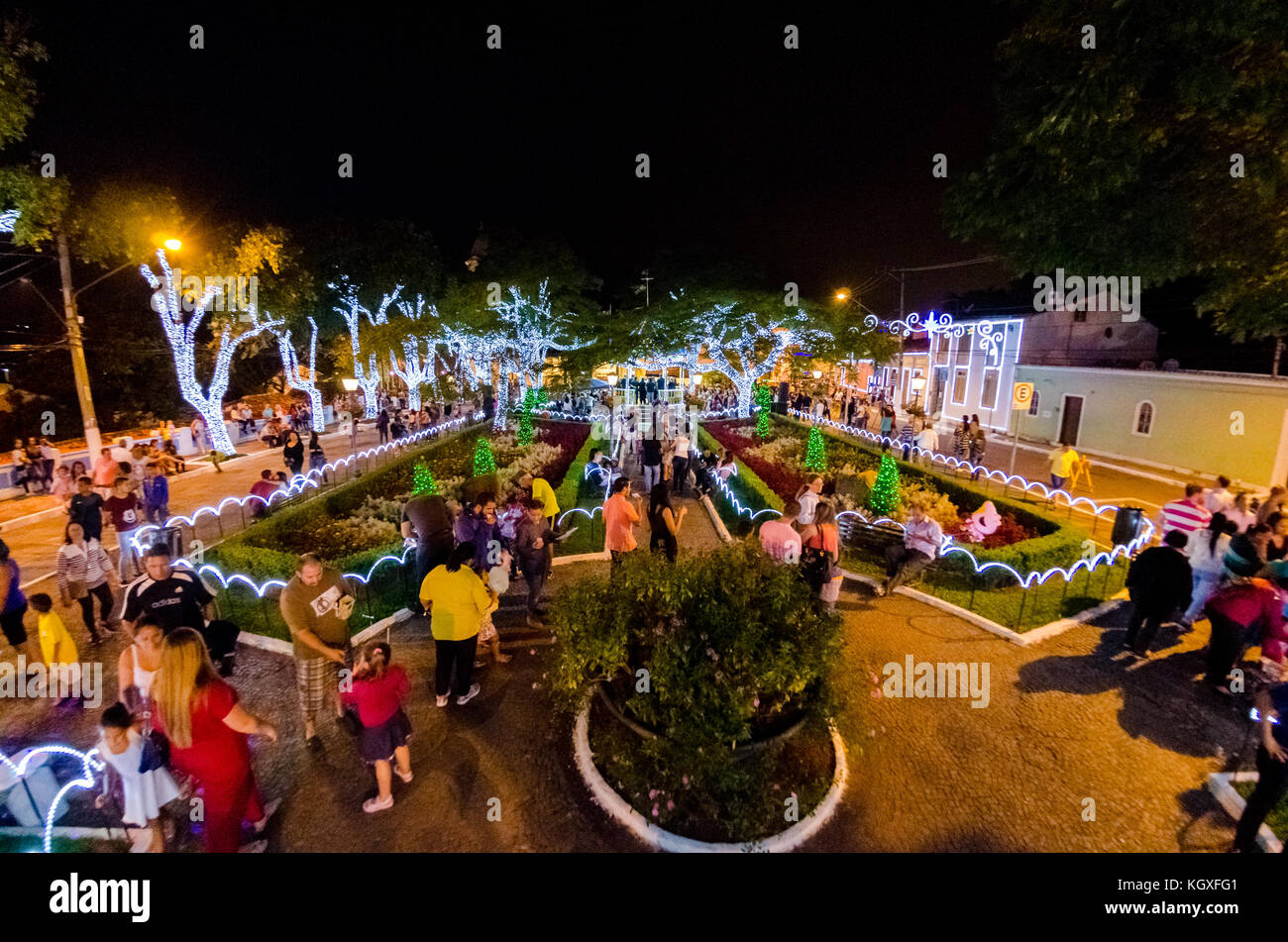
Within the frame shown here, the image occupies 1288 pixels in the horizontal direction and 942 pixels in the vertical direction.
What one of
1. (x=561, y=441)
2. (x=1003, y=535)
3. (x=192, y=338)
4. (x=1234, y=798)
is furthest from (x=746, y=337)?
(x=1234, y=798)

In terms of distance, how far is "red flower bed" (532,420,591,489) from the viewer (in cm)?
1550

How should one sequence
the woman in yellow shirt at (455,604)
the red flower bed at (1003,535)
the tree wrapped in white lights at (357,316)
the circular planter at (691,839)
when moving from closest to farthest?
the circular planter at (691,839), the woman in yellow shirt at (455,604), the red flower bed at (1003,535), the tree wrapped in white lights at (357,316)

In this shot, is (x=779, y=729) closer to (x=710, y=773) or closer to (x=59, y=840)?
(x=710, y=773)

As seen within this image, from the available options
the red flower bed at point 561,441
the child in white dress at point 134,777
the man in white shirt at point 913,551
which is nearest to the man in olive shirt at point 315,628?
the child in white dress at point 134,777

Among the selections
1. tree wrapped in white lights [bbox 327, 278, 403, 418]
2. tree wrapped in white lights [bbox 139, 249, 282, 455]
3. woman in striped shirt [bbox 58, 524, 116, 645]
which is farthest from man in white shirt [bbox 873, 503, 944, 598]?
tree wrapped in white lights [bbox 327, 278, 403, 418]

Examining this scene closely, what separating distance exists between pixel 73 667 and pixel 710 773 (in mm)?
6261

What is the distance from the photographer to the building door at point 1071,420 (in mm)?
23969

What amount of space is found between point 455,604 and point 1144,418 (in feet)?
83.2

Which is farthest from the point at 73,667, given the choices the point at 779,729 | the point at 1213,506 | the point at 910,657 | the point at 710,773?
the point at 1213,506

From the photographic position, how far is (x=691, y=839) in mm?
4070

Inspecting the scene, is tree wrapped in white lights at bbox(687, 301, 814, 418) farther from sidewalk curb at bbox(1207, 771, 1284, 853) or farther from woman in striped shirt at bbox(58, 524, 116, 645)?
woman in striped shirt at bbox(58, 524, 116, 645)

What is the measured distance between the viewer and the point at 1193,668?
6.34 metres

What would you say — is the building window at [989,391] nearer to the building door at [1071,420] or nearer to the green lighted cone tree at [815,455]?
the building door at [1071,420]

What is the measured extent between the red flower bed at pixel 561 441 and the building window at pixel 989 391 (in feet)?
69.1
